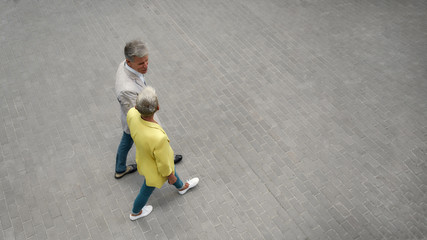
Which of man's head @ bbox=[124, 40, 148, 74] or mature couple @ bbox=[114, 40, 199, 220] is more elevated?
man's head @ bbox=[124, 40, 148, 74]

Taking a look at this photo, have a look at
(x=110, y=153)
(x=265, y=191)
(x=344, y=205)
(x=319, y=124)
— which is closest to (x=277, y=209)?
(x=265, y=191)

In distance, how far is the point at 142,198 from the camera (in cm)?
419

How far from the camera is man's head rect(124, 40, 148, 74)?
3.65m

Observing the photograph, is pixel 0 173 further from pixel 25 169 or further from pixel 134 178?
pixel 134 178

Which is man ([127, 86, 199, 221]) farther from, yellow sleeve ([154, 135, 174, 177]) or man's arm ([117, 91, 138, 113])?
man's arm ([117, 91, 138, 113])

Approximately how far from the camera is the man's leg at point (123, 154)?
176 inches

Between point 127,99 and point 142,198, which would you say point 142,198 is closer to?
point 142,198

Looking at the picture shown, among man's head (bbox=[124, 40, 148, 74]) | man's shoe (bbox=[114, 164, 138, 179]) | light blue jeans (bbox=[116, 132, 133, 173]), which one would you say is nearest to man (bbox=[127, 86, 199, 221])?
man's head (bbox=[124, 40, 148, 74])

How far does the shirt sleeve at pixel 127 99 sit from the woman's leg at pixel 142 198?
0.96 meters

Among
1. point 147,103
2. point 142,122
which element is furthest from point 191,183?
point 147,103

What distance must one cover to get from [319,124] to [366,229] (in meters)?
1.82

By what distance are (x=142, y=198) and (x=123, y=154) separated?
75cm

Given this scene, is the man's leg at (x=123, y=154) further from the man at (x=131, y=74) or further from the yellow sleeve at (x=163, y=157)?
the yellow sleeve at (x=163, y=157)

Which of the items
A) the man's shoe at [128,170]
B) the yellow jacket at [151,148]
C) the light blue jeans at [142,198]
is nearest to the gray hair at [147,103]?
the yellow jacket at [151,148]
